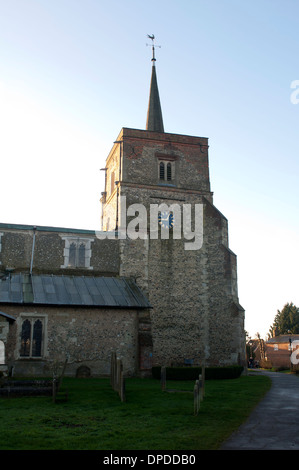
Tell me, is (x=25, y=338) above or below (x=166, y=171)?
below

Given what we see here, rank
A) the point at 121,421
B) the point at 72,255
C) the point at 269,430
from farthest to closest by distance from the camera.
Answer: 1. the point at 72,255
2. the point at 121,421
3. the point at 269,430

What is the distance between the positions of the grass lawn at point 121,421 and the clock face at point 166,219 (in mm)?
15045

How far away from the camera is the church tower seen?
2770 cm

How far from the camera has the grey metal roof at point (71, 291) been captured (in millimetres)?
23094

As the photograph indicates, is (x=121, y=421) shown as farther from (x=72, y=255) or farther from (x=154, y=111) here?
(x=154, y=111)

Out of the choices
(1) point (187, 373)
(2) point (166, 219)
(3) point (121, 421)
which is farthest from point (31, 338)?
(3) point (121, 421)

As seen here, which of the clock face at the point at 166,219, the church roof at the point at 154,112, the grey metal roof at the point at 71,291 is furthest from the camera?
the church roof at the point at 154,112

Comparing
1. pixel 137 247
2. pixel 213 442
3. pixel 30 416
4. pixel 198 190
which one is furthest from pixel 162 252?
pixel 213 442

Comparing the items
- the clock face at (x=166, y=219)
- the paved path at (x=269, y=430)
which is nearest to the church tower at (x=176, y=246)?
the clock face at (x=166, y=219)

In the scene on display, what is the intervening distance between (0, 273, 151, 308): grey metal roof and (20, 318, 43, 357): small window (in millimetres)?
1163

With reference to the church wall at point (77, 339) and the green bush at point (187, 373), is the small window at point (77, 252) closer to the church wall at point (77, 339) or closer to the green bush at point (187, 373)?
the church wall at point (77, 339)

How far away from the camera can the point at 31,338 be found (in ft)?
73.1

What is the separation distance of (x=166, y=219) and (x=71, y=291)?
29.2 feet

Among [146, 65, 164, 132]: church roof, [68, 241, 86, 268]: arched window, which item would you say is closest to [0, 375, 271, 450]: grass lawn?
[68, 241, 86, 268]: arched window
